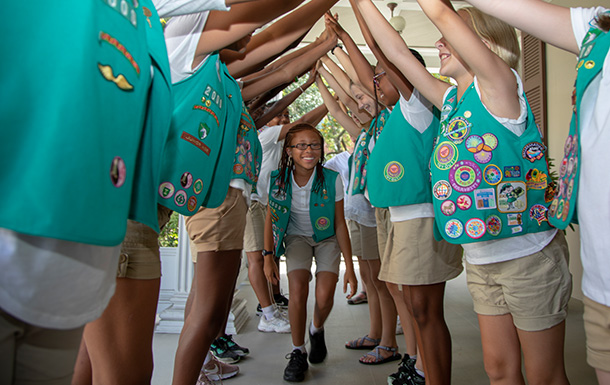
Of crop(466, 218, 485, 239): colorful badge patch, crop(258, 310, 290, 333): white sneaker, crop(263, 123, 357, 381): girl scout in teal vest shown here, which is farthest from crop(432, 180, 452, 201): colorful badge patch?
crop(258, 310, 290, 333): white sneaker

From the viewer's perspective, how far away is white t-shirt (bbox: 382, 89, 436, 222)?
6.43 ft

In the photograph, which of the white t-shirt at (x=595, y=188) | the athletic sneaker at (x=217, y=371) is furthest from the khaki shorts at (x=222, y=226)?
the white t-shirt at (x=595, y=188)

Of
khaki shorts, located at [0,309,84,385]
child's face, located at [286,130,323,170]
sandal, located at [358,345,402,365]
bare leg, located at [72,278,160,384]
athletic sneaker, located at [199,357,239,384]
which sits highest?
child's face, located at [286,130,323,170]

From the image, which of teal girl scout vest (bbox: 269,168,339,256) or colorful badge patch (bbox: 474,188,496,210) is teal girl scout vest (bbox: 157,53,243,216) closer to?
colorful badge patch (bbox: 474,188,496,210)

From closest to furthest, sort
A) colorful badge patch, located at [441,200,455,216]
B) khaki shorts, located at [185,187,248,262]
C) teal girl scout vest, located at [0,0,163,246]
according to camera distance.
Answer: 1. teal girl scout vest, located at [0,0,163,246]
2. colorful badge patch, located at [441,200,455,216]
3. khaki shorts, located at [185,187,248,262]

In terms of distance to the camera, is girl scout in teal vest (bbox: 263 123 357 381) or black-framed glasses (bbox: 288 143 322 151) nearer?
girl scout in teal vest (bbox: 263 123 357 381)

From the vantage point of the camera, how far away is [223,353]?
277 cm

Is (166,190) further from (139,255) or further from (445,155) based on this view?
(445,155)

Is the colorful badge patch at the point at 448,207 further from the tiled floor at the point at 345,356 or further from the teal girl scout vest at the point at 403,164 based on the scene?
the tiled floor at the point at 345,356

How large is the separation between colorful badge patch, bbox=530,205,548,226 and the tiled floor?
140 cm

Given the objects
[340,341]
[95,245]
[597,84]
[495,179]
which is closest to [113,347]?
[95,245]

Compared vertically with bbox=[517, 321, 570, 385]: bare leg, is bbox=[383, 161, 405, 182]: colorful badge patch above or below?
above

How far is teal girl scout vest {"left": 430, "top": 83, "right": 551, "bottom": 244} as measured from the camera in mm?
1341

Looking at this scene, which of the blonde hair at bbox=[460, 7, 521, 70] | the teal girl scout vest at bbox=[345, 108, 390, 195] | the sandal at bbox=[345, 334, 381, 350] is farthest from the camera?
the sandal at bbox=[345, 334, 381, 350]
